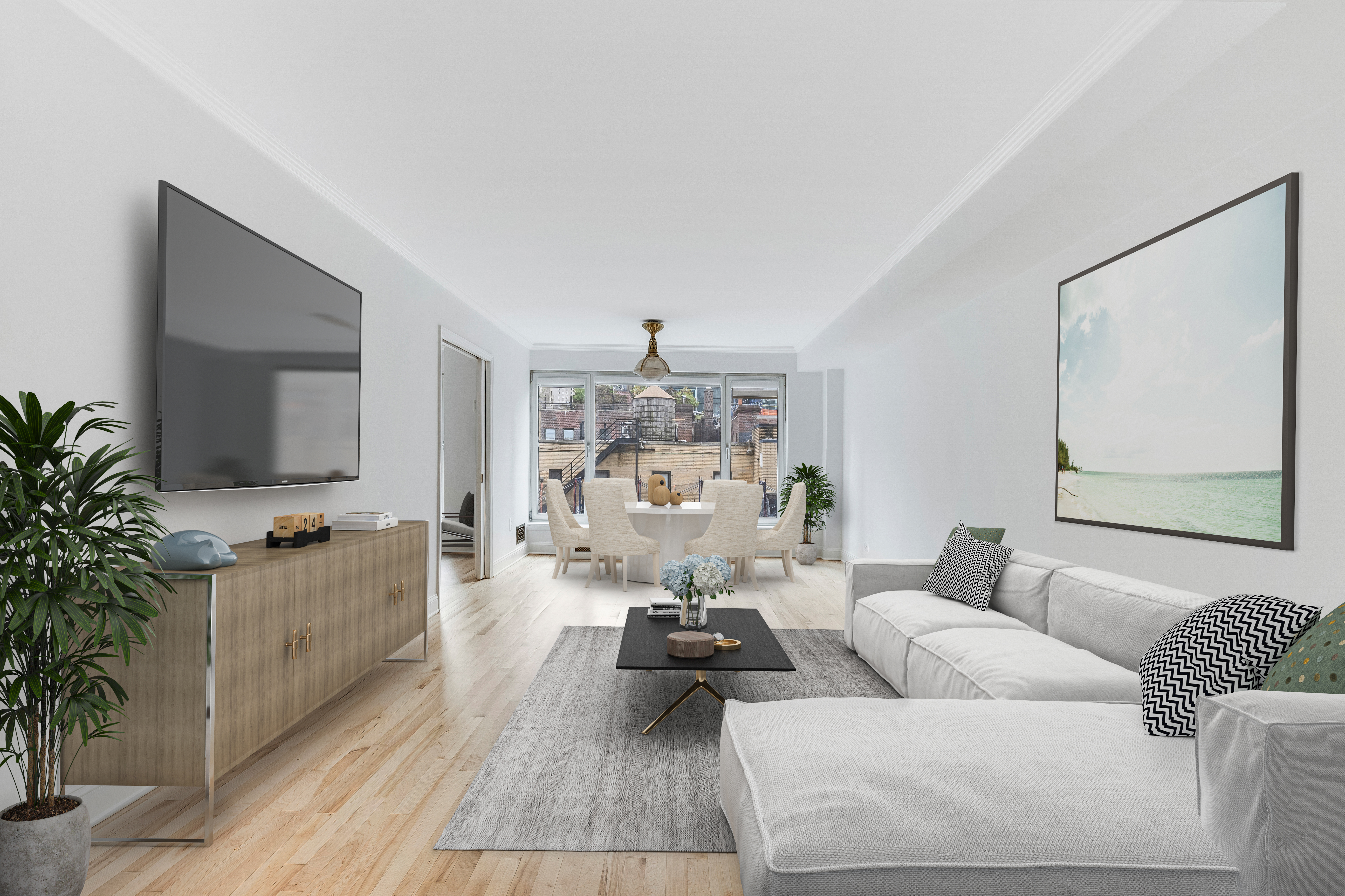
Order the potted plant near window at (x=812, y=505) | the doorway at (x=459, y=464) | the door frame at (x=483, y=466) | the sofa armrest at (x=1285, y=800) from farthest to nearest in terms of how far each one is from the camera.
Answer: the doorway at (x=459, y=464) → the potted plant near window at (x=812, y=505) → the door frame at (x=483, y=466) → the sofa armrest at (x=1285, y=800)

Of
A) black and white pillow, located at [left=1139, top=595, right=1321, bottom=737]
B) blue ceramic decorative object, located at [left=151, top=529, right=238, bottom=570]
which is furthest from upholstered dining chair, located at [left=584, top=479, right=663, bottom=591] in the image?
black and white pillow, located at [left=1139, top=595, right=1321, bottom=737]

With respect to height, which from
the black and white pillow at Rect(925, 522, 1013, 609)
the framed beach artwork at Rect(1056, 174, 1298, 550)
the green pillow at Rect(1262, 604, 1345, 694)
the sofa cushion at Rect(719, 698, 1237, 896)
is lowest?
the sofa cushion at Rect(719, 698, 1237, 896)

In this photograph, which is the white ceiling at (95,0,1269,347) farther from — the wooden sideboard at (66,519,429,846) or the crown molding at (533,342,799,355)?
the crown molding at (533,342,799,355)

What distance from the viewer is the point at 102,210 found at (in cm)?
243

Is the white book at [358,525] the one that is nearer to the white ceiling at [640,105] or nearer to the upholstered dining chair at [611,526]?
the white ceiling at [640,105]

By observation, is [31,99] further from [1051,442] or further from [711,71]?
[1051,442]

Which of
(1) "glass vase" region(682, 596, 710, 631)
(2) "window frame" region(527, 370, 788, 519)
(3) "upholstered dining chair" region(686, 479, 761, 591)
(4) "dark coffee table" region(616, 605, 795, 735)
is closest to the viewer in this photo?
(4) "dark coffee table" region(616, 605, 795, 735)

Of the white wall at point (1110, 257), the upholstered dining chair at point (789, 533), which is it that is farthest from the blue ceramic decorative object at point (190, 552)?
the upholstered dining chair at point (789, 533)

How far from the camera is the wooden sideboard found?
7.35 feet

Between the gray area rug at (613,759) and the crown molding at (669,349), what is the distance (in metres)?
5.27

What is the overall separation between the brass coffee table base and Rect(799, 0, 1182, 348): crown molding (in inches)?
102

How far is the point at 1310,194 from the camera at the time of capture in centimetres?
253

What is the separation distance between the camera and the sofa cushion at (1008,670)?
2.50 metres

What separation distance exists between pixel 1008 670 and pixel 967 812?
4.15ft
